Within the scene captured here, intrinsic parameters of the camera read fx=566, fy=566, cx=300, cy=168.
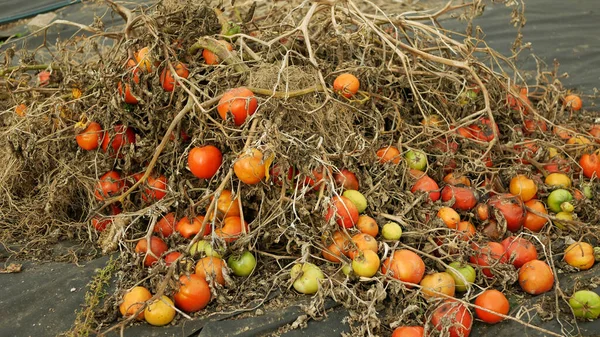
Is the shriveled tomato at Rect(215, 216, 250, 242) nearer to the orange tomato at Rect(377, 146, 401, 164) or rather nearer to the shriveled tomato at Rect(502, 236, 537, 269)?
the orange tomato at Rect(377, 146, 401, 164)

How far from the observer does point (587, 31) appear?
5.11 meters

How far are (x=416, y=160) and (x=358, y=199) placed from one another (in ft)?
1.62

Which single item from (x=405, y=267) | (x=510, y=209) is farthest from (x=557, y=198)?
(x=405, y=267)

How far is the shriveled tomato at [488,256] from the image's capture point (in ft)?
8.30

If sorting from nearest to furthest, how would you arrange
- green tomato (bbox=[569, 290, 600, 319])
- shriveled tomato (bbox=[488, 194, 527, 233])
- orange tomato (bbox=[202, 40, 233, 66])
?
green tomato (bbox=[569, 290, 600, 319]), shriveled tomato (bbox=[488, 194, 527, 233]), orange tomato (bbox=[202, 40, 233, 66])

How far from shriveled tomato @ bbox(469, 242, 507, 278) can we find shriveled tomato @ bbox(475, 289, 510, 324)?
0.58ft

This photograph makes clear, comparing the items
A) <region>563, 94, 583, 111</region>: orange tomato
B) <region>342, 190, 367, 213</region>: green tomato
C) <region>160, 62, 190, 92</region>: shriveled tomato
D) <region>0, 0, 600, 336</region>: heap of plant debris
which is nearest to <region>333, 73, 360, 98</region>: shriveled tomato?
<region>0, 0, 600, 336</region>: heap of plant debris

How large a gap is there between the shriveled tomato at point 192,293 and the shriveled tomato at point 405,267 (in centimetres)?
78

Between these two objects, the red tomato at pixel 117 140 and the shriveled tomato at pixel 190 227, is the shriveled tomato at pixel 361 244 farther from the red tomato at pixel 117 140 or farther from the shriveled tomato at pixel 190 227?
the red tomato at pixel 117 140

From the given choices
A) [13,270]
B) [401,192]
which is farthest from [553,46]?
[13,270]

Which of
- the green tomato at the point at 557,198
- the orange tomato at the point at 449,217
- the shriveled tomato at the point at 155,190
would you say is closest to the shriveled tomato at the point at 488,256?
the orange tomato at the point at 449,217

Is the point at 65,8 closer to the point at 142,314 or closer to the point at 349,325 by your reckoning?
the point at 142,314

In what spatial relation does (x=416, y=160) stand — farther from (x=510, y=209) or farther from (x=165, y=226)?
(x=165, y=226)

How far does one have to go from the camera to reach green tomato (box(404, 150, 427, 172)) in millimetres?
2977
